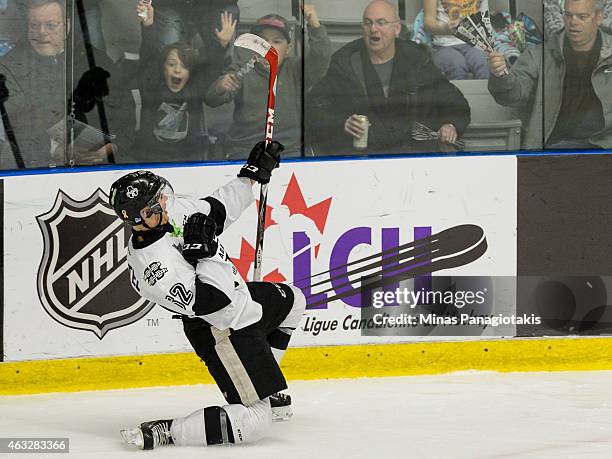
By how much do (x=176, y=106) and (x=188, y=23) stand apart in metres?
0.35

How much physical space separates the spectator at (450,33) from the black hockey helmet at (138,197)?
72.8 inches

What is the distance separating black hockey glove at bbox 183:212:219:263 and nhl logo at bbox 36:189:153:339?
4.06 ft

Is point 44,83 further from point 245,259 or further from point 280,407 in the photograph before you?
point 280,407

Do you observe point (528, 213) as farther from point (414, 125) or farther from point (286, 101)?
point (286, 101)

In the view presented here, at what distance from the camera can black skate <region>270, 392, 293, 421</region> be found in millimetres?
3732

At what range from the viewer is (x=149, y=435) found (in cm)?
332

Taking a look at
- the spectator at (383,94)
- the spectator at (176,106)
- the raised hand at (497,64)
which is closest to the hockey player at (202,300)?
the spectator at (176,106)

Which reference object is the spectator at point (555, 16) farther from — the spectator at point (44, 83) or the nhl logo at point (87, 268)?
the nhl logo at point (87, 268)

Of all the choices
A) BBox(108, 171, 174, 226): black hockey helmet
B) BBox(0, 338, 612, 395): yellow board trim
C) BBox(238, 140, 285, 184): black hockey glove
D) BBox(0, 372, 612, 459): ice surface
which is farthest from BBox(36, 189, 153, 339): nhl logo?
BBox(108, 171, 174, 226): black hockey helmet

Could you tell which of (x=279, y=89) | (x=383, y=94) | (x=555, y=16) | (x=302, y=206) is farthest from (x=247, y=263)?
(x=555, y=16)

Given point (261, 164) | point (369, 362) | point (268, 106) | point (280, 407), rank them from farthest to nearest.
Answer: point (369, 362) < point (268, 106) < point (280, 407) < point (261, 164)

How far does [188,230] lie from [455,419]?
45.7 inches

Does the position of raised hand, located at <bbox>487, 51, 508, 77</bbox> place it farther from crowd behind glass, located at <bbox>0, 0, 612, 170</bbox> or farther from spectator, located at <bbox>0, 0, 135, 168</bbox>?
spectator, located at <bbox>0, 0, 135, 168</bbox>

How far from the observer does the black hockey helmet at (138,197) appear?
3.28 meters
